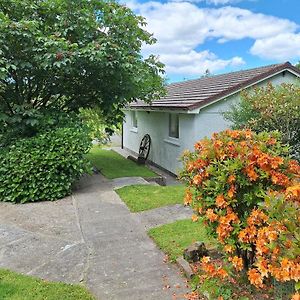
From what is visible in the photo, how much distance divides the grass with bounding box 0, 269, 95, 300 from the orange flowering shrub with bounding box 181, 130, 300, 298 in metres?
1.64

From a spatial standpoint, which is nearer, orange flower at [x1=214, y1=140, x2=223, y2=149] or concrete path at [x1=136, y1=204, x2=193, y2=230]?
orange flower at [x1=214, y1=140, x2=223, y2=149]

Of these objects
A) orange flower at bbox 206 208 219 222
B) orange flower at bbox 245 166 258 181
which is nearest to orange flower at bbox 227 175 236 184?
orange flower at bbox 245 166 258 181

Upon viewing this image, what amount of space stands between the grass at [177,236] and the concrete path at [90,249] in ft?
0.50

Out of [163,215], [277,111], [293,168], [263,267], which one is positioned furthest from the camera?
[277,111]

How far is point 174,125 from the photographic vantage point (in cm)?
1398

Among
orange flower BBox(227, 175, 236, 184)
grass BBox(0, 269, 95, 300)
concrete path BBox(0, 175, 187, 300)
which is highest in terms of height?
orange flower BBox(227, 175, 236, 184)

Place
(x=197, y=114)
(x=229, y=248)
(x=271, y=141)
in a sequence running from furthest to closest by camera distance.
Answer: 1. (x=197, y=114)
2. (x=271, y=141)
3. (x=229, y=248)

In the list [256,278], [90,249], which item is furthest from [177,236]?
[256,278]

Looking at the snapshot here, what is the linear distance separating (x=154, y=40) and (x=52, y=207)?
6.36 metres

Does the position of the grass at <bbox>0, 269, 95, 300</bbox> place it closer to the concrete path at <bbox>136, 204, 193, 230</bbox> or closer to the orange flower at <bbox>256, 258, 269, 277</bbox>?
the orange flower at <bbox>256, 258, 269, 277</bbox>

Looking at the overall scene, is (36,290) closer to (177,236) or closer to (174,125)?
(177,236)

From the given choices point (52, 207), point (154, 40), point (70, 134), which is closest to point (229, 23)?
point (154, 40)

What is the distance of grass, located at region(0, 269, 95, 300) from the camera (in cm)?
401

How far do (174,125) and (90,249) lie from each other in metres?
9.14
